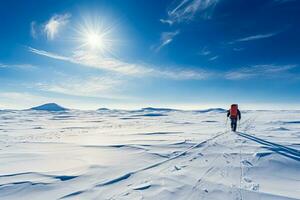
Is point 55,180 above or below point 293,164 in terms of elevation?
below

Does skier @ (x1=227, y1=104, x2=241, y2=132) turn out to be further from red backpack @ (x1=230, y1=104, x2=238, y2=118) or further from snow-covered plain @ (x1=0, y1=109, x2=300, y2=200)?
snow-covered plain @ (x1=0, y1=109, x2=300, y2=200)

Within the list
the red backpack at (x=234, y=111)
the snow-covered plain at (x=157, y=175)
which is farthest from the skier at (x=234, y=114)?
the snow-covered plain at (x=157, y=175)

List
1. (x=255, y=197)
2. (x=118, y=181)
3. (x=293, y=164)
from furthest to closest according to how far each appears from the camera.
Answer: (x=293, y=164)
(x=118, y=181)
(x=255, y=197)

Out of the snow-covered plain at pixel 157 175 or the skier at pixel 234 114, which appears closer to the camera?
the snow-covered plain at pixel 157 175

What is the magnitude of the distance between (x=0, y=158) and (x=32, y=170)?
3.25 metres

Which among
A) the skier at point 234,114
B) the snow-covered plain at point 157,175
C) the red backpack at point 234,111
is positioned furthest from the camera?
the red backpack at point 234,111

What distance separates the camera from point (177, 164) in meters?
7.84

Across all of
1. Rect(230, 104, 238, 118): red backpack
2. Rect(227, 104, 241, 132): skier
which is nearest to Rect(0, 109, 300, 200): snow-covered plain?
Rect(227, 104, 241, 132): skier

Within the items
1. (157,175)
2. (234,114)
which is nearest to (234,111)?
(234,114)

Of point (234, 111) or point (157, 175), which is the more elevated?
point (234, 111)

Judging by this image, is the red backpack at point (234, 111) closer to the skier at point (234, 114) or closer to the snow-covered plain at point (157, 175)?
the skier at point (234, 114)

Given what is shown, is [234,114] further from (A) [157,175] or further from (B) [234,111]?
(A) [157,175]

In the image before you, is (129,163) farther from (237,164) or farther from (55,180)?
(237,164)

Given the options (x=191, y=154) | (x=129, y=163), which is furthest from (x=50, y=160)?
(x=191, y=154)
